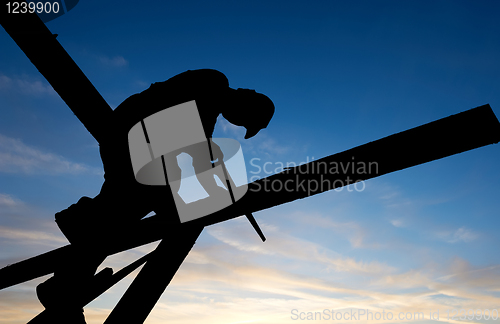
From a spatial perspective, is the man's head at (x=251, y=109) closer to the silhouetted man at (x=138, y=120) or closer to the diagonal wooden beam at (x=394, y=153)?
the silhouetted man at (x=138, y=120)

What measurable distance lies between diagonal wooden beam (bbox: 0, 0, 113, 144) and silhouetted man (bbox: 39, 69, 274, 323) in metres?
0.12

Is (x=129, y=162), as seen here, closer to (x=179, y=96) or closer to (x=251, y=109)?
(x=179, y=96)

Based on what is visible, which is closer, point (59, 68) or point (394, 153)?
point (394, 153)

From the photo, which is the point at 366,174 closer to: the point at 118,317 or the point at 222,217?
the point at 222,217

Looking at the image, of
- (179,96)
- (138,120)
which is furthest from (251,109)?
(138,120)

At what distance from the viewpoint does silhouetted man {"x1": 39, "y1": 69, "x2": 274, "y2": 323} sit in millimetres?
2074

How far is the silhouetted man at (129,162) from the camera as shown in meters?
2.07

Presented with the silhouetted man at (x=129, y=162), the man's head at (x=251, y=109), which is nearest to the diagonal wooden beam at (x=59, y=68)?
the silhouetted man at (x=129, y=162)

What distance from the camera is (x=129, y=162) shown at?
81.1 inches

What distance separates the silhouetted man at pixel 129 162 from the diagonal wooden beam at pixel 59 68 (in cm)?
12

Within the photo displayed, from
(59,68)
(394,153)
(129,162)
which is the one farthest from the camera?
(129,162)

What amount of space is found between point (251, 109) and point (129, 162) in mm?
909

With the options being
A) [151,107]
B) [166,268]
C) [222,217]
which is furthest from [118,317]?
[151,107]

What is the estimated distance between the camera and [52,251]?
9.03 ft
